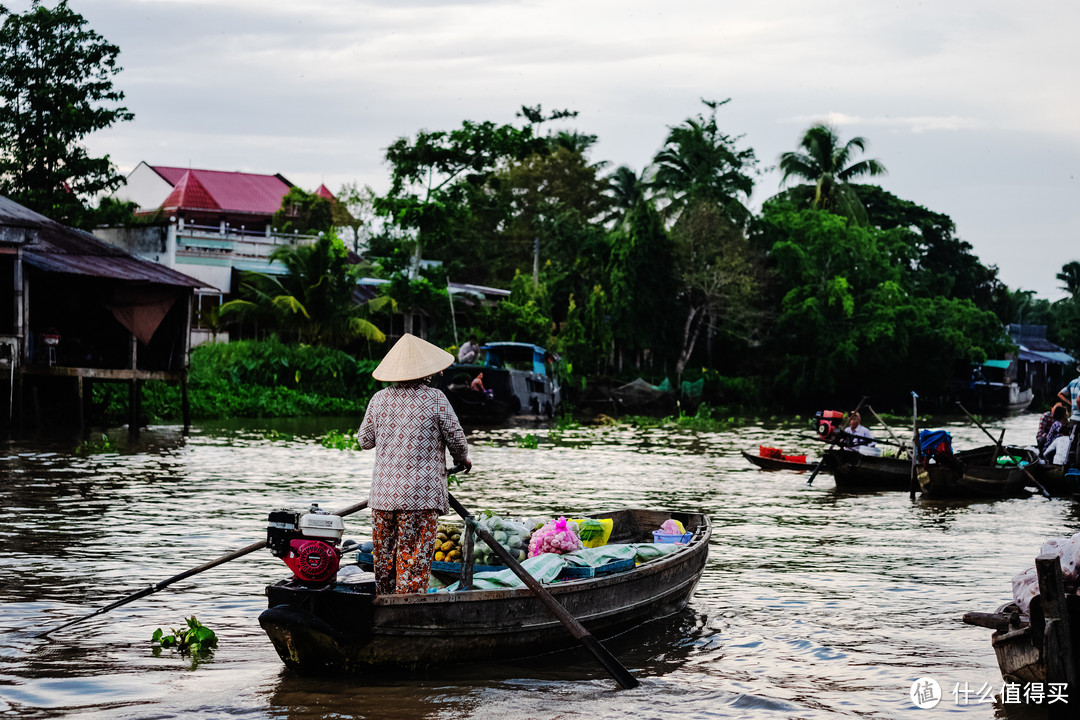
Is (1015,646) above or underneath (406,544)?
underneath

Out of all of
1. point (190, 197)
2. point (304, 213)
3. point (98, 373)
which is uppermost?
point (190, 197)

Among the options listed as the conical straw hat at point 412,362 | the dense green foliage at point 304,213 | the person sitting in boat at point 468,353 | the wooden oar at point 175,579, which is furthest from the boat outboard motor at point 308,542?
the dense green foliage at point 304,213

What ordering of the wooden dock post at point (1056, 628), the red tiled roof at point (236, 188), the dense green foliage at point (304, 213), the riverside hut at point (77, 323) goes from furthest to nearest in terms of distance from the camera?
the red tiled roof at point (236, 188)
the dense green foliage at point (304, 213)
the riverside hut at point (77, 323)
the wooden dock post at point (1056, 628)

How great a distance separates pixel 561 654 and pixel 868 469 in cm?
1025

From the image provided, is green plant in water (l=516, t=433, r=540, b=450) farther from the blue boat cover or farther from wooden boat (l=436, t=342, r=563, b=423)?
the blue boat cover

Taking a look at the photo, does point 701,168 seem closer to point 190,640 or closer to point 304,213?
point 304,213

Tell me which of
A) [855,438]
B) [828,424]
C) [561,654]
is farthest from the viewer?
[828,424]

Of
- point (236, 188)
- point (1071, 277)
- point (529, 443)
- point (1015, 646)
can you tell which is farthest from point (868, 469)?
point (1071, 277)

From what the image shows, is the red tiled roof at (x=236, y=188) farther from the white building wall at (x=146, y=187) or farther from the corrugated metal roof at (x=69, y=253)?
the corrugated metal roof at (x=69, y=253)

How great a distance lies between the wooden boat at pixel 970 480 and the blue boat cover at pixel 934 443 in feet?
0.68

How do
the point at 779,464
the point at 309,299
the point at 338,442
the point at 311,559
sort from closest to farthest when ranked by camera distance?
the point at 311,559 → the point at 779,464 → the point at 338,442 → the point at 309,299

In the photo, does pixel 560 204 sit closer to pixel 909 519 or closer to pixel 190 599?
pixel 909 519

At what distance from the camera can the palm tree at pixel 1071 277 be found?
251 feet

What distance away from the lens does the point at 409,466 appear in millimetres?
6512
